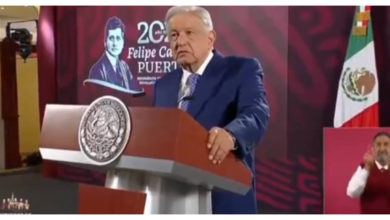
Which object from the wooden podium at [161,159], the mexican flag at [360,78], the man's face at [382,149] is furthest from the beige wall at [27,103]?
the wooden podium at [161,159]

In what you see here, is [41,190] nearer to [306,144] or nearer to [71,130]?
[306,144]

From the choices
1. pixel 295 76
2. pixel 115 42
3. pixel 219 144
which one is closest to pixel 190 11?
pixel 219 144

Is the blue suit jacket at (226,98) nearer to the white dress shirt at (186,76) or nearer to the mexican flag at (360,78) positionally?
the white dress shirt at (186,76)

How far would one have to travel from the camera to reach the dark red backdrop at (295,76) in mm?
3838

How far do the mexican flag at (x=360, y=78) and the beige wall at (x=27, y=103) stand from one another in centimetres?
344

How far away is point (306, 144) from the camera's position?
4.01 meters

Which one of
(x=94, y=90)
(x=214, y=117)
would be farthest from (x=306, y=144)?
(x=214, y=117)

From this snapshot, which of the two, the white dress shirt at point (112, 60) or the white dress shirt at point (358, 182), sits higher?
the white dress shirt at point (112, 60)

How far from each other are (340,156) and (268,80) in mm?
792

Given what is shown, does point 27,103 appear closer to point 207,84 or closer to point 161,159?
point 207,84

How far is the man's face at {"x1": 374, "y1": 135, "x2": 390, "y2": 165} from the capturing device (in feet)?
10.9

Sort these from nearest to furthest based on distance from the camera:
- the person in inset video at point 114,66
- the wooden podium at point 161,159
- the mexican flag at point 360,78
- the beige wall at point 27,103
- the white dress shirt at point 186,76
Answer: the wooden podium at point 161,159
the white dress shirt at point 186,76
the mexican flag at point 360,78
the person in inset video at point 114,66
the beige wall at point 27,103

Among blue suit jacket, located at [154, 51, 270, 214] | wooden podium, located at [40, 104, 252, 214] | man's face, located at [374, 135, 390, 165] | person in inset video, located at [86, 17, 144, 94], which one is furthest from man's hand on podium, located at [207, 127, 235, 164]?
person in inset video, located at [86, 17, 144, 94]

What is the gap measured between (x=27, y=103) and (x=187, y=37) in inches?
223
